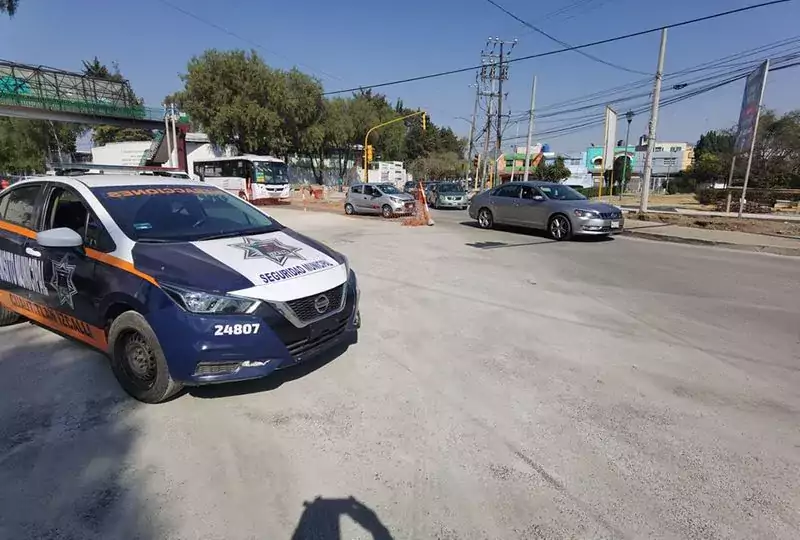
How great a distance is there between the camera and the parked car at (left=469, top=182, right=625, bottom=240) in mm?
12773

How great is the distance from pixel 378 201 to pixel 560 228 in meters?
10.2

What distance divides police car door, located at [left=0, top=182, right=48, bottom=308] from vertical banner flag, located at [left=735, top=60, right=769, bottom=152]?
19558mm

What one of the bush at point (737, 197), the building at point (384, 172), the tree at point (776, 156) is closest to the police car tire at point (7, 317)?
the bush at point (737, 197)

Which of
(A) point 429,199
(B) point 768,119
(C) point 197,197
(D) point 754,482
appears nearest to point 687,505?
(D) point 754,482

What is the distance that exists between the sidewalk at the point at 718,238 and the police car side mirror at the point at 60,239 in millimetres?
14335

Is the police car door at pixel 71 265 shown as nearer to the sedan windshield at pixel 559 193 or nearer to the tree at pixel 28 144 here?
the sedan windshield at pixel 559 193

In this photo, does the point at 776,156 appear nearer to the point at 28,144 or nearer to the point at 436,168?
the point at 436,168

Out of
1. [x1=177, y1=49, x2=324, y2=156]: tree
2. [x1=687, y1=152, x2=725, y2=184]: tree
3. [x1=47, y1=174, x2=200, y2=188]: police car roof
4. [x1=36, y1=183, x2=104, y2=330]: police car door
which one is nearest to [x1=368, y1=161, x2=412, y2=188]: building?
[x1=177, y1=49, x2=324, y2=156]: tree

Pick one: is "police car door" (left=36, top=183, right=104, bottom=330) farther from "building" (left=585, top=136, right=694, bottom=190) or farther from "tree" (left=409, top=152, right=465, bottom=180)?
"building" (left=585, top=136, right=694, bottom=190)

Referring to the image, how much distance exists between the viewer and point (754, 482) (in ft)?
9.14

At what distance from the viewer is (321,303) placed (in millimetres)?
3629

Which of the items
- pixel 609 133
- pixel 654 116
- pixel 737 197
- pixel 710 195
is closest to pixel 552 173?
pixel 710 195

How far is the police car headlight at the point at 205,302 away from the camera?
316 centimetres

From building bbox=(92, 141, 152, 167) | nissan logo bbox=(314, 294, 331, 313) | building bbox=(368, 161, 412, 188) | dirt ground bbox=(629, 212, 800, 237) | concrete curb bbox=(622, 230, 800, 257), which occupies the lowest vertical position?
concrete curb bbox=(622, 230, 800, 257)
